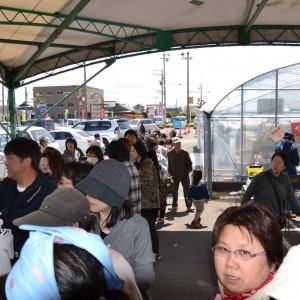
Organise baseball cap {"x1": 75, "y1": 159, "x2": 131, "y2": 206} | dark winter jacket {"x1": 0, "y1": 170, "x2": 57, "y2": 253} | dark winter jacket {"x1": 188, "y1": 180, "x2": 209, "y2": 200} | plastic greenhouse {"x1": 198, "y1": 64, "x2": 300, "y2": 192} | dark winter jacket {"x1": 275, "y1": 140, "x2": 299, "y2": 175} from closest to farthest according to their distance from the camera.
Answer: baseball cap {"x1": 75, "y1": 159, "x2": 131, "y2": 206} → dark winter jacket {"x1": 0, "y1": 170, "x2": 57, "y2": 253} → dark winter jacket {"x1": 188, "y1": 180, "x2": 209, "y2": 200} → dark winter jacket {"x1": 275, "y1": 140, "x2": 299, "y2": 175} → plastic greenhouse {"x1": 198, "y1": 64, "x2": 300, "y2": 192}

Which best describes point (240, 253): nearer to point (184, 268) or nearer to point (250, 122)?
point (184, 268)

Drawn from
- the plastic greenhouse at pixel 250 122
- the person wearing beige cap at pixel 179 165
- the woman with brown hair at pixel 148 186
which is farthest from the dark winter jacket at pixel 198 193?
the plastic greenhouse at pixel 250 122

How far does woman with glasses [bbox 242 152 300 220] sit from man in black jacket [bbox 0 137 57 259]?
2557 millimetres

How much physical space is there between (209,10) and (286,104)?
214 inches

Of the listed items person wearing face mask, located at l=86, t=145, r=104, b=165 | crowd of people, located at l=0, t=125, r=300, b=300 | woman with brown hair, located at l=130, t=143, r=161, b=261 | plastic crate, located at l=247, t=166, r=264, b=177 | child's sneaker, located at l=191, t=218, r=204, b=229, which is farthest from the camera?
plastic crate, located at l=247, t=166, r=264, b=177

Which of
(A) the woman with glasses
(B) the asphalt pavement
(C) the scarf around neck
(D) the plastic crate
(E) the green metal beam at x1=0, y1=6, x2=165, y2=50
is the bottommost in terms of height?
(B) the asphalt pavement

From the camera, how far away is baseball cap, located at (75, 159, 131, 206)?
263 cm

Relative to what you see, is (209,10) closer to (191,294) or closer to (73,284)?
(191,294)

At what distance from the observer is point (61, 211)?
6.73ft

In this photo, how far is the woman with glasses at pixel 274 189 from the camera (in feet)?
17.2

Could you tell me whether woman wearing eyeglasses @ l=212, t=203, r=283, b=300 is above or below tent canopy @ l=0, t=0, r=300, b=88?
below

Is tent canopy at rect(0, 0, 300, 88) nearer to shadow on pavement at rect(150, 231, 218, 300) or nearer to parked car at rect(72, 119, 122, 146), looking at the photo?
shadow on pavement at rect(150, 231, 218, 300)

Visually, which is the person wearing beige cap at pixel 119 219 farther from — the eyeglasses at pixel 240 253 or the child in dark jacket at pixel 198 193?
the child in dark jacket at pixel 198 193

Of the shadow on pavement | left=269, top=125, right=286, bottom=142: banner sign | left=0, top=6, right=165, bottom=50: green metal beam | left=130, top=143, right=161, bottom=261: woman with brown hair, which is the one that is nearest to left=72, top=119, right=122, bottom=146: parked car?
left=269, top=125, right=286, bottom=142: banner sign
